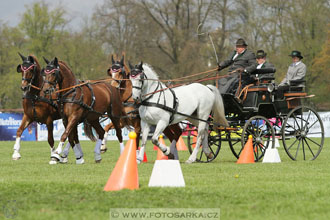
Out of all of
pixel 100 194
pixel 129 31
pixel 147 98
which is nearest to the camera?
pixel 100 194

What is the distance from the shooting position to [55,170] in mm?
11133

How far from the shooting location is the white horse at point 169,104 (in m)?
11.9

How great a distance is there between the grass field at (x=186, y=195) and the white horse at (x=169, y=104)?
176 cm

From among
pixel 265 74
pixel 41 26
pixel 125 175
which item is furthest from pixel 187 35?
pixel 125 175

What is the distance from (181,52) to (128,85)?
2691 cm

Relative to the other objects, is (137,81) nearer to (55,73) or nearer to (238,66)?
(55,73)

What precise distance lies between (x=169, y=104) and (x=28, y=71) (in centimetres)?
328

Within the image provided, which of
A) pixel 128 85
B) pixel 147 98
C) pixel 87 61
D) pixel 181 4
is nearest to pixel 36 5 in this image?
pixel 87 61

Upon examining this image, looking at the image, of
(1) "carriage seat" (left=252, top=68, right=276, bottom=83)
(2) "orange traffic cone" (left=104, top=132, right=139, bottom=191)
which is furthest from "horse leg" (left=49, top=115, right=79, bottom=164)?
(2) "orange traffic cone" (left=104, top=132, right=139, bottom=191)

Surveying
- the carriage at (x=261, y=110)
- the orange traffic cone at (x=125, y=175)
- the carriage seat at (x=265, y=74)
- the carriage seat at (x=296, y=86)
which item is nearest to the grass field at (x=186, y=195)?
the orange traffic cone at (x=125, y=175)

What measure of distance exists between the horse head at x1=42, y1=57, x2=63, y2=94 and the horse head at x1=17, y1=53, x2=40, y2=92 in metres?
0.80

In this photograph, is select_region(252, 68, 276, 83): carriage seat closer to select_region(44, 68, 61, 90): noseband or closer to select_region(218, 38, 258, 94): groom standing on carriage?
select_region(218, 38, 258, 94): groom standing on carriage

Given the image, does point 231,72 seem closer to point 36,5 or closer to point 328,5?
point 328,5

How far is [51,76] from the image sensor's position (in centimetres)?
1264
